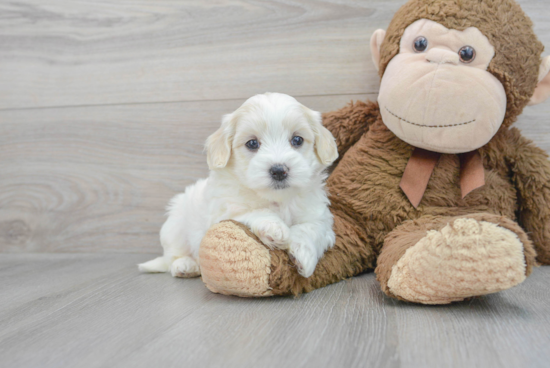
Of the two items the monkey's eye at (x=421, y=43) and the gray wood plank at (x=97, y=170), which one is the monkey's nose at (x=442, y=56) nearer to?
the monkey's eye at (x=421, y=43)

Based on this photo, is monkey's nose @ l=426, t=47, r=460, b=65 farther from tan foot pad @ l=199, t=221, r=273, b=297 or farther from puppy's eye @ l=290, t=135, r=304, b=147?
tan foot pad @ l=199, t=221, r=273, b=297

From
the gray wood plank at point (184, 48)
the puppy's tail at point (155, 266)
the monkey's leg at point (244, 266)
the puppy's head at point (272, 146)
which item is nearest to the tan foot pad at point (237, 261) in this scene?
the monkey's leg at point (244, 266)

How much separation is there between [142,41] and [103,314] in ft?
3.97

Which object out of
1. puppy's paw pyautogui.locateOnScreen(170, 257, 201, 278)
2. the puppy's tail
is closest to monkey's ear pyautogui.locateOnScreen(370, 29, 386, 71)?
puppy's paw pyautogui.locateOnScreen(170, 257, 201, 278)

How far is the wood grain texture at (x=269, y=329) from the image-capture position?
2.64ft

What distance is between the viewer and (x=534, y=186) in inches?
57.4

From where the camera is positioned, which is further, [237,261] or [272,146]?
[272,146]

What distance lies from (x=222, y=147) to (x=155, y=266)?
0.60 meters

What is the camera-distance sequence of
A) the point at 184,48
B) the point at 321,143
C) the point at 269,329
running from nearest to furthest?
1. the point at 269,329
2. the point at 321,143
3. the point at 184,48

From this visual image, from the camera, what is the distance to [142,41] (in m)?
1.88

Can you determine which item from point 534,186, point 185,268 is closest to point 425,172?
point 534,186

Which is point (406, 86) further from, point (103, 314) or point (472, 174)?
point (103, 314)

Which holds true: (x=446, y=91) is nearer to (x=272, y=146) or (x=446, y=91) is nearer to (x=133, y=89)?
(x=272, y=146)

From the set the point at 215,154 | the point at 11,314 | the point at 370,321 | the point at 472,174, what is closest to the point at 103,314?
the point at 11,314
